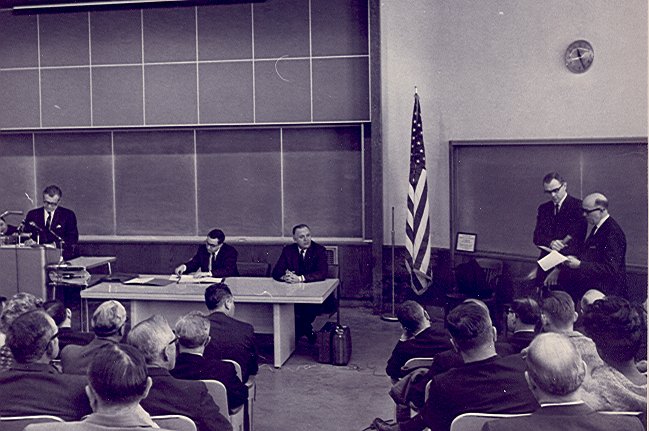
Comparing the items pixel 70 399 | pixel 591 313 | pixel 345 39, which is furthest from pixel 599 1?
pixel 70 399

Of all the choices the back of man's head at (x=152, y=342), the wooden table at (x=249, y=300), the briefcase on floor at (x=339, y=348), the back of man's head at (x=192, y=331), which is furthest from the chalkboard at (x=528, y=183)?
the back of man's head at (x=152, y=342)

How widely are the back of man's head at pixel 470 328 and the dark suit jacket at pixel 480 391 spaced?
10 cm

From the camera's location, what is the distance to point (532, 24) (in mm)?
8062

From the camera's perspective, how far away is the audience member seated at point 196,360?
417 cm

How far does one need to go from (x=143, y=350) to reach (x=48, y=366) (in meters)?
0.41

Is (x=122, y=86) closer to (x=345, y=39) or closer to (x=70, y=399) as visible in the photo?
(x=345, y=39)

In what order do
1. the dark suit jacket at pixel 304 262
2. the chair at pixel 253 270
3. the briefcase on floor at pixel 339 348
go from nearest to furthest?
1. the briefcase on floor at pixel 339 348
2. the dark suit jacket at pixel 304 262
3. the chair at pixel 253 270

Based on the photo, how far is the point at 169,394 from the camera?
3.58 m

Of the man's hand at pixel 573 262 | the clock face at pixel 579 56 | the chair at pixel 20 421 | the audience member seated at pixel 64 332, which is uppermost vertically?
the clock face at pixel 579 56

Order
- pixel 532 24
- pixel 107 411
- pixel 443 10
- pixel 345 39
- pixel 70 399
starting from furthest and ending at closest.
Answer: pixel 345 39 → pixel 443 10 → pixel 532 24 → pixel 70 399 → pixel 107 411

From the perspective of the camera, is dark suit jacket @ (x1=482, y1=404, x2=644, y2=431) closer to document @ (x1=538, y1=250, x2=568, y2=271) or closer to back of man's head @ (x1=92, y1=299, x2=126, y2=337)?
back of man's head @ (x1=92, y1=299, x2=126, y2=337)

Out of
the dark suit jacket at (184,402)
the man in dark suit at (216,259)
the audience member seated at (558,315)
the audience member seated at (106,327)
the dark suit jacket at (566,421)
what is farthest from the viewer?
the man in dark suit at (216,259)

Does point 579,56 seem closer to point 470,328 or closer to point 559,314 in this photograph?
point 559,314

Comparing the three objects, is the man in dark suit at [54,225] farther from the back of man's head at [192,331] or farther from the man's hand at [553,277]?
the man's hand at [553,277]
